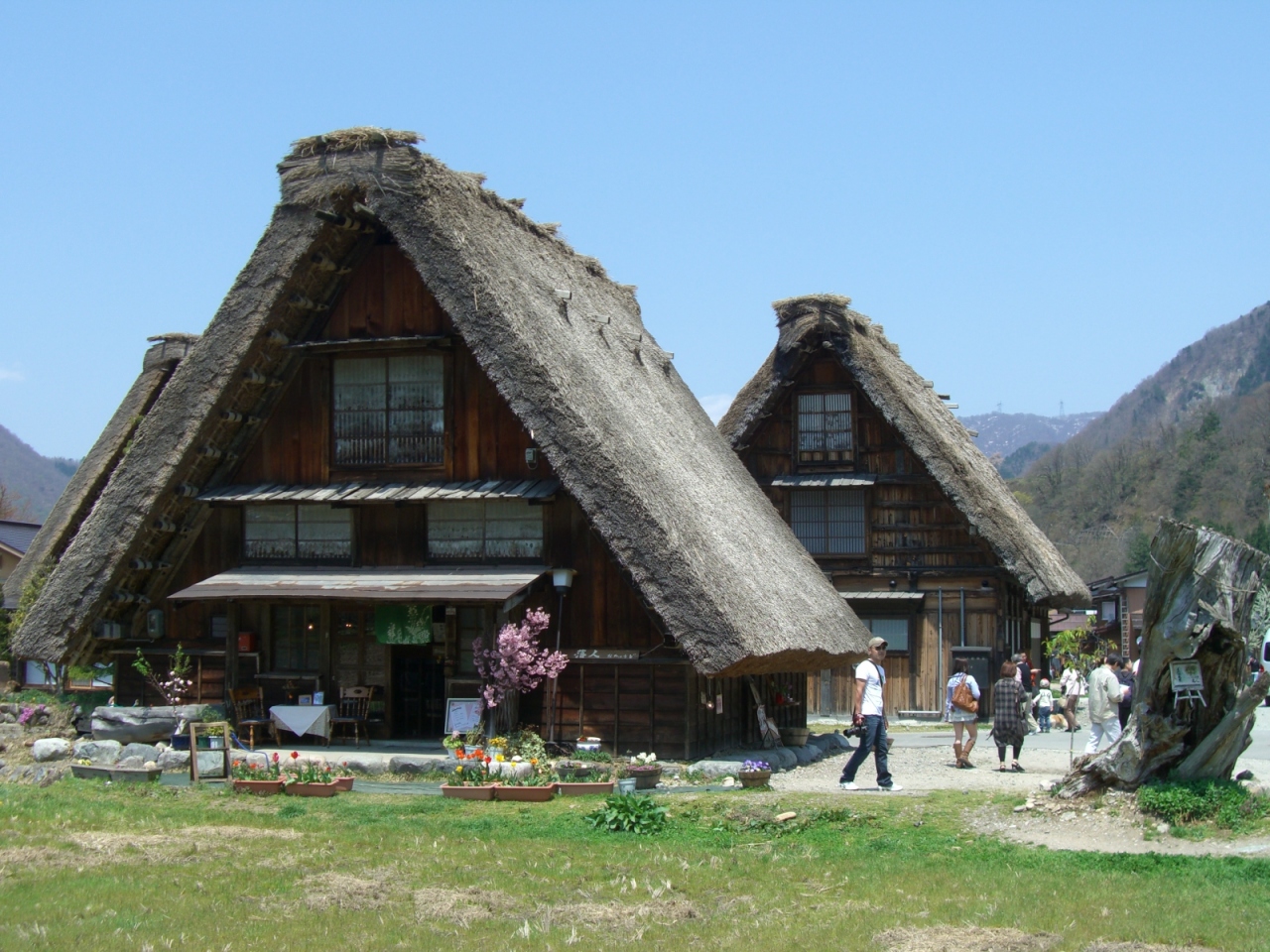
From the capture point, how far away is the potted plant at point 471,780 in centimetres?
1564

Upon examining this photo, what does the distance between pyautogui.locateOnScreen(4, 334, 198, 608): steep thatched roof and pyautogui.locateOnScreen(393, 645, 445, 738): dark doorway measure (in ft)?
49.9

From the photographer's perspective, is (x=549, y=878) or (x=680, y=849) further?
(x=680, y=849)

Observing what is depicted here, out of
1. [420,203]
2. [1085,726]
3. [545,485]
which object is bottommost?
[1085,726]

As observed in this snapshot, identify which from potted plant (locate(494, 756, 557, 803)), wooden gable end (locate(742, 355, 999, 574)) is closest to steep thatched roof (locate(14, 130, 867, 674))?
potted plant (locate(494, 756, 557, 803))

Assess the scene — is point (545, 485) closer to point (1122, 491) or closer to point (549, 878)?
point (549, 878)

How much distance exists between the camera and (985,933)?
869cm

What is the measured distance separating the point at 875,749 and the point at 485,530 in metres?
7.27

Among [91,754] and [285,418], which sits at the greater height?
[285,418]

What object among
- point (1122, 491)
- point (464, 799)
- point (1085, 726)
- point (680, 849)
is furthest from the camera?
point (1122, 491)

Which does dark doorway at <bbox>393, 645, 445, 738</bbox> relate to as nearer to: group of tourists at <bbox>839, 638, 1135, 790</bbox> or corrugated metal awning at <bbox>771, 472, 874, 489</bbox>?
group of tourists at <bbox>839, 638, 1135, 790</bbox>

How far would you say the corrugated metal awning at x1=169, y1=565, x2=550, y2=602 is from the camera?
19016 millimetres

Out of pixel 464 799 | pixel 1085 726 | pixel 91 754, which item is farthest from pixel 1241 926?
pixel 1085 726

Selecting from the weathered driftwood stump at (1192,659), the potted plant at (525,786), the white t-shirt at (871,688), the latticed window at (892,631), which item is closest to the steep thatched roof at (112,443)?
the latticed window at (892,631)

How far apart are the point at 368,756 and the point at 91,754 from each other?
11.6ft
